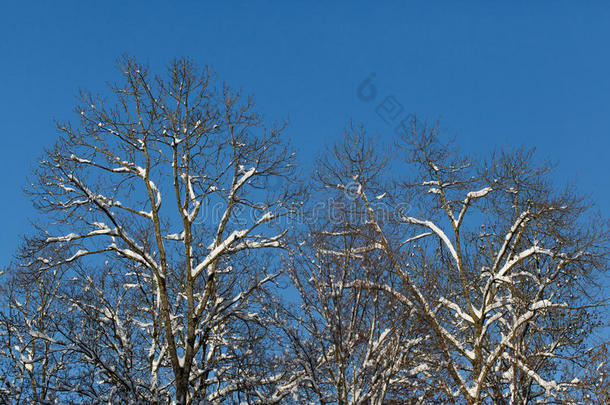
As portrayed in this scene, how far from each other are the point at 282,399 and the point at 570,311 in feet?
28.3

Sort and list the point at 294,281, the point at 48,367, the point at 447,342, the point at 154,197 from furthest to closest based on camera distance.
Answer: the point at 48,367
the point at 447,342
the point at 154,197
the point at 294,281

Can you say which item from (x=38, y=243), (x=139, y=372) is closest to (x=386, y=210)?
(x=139, y=372)

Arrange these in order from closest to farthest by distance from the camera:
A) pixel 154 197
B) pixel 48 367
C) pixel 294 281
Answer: pixel 294 281, pixel 154 197, pixel 48 367

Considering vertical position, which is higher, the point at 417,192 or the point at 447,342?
the point at 417,192

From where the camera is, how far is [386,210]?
16188 mm

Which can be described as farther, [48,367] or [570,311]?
[48,367]

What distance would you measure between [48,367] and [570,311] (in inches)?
631

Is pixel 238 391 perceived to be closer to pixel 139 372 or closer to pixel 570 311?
pixel 139 372

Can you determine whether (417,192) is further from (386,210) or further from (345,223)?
(345,223)

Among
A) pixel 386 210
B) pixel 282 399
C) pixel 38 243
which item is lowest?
pixel 282 399

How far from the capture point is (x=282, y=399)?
12.0 m

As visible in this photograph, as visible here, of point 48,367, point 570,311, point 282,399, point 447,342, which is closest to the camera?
point 282,399

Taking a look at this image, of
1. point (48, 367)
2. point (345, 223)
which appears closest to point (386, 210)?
point (345, 223)

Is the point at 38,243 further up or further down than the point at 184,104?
further down
